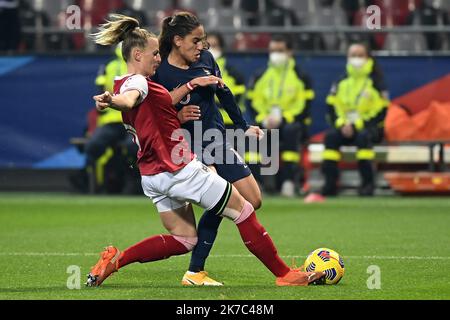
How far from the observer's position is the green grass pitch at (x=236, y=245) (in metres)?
6.81

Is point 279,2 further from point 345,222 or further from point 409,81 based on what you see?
point 345,222

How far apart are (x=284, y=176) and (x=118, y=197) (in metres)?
2.24

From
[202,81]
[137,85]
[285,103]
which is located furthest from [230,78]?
[137,85]

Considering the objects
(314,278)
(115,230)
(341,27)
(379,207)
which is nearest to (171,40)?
(314,278)

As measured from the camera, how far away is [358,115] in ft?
51.0

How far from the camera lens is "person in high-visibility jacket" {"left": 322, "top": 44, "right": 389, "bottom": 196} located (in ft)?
49.6

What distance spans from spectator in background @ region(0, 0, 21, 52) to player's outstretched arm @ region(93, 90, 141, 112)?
10.4 m

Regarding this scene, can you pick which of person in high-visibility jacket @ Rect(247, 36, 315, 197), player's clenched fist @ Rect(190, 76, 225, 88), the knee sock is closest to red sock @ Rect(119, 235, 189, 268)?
the knee sock

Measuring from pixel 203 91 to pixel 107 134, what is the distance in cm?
814

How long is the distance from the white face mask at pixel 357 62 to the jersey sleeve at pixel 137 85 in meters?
8.89

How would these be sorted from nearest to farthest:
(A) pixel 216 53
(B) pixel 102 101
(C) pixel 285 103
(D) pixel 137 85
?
1. (B) pixel 102 101
2. (D) pixel 137 85
3. (A) pixel 216 53
4. (C) pixel 285 103

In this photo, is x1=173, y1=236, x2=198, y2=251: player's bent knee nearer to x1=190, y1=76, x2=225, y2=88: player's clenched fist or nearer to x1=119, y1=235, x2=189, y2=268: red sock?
x1=119, y1=235, x2=189, y2=268: red sock

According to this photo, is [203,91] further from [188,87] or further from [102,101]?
[102,101]

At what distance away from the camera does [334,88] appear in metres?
15.4
